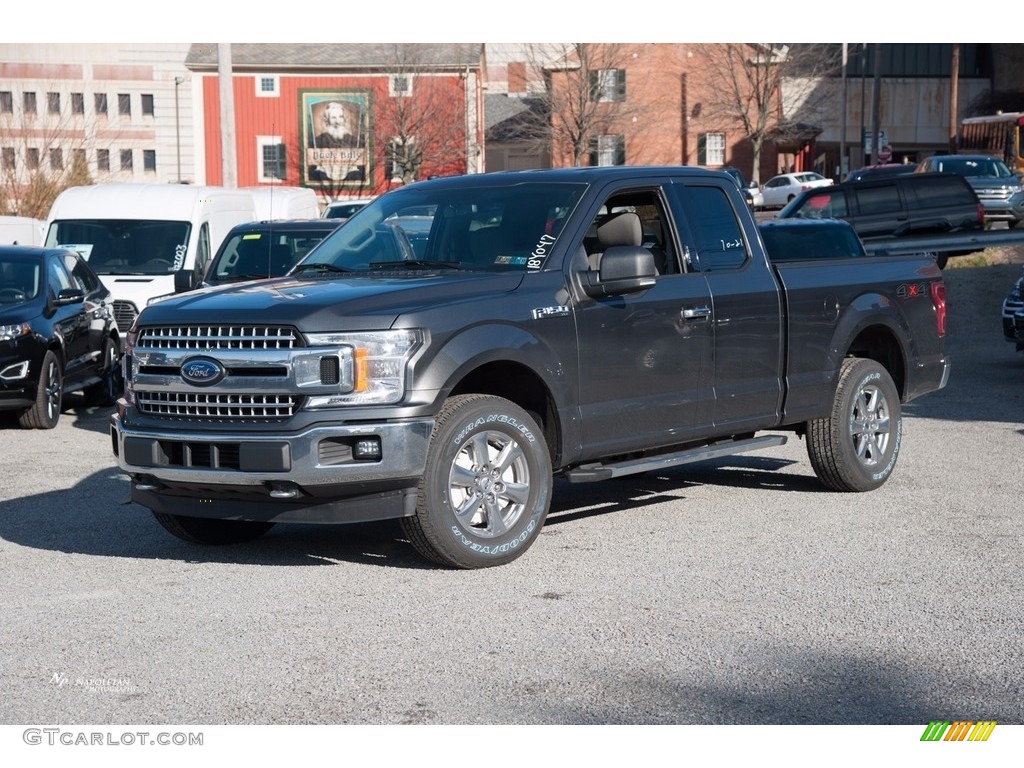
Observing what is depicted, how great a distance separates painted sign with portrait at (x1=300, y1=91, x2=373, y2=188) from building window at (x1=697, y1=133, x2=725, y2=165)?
56.0 ft

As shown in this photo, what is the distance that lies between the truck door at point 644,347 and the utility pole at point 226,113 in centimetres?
2136

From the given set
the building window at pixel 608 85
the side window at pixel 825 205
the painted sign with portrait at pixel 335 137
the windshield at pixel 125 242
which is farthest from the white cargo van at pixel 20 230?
the building window at pixel 608 85

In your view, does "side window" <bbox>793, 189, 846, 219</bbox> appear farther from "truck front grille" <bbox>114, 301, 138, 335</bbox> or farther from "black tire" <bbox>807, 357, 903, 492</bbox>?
"black tire" <bbox>807, 357, 903, 492</bbox>

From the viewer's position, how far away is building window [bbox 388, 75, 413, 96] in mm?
59188

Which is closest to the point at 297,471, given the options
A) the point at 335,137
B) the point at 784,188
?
the point at 784,188

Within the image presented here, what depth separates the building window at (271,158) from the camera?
63.7 meters

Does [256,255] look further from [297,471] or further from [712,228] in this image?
[297,471]

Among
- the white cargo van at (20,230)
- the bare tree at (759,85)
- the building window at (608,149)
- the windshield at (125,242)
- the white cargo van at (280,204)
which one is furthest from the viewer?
the bare tree at (759,85)

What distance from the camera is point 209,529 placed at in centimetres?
798

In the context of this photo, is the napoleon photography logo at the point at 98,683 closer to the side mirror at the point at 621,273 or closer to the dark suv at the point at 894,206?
the side mirror at the point at 621,273

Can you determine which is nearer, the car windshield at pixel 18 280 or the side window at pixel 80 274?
the car windshield at pixel 18 280

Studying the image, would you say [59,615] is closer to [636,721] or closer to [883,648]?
[636,721]

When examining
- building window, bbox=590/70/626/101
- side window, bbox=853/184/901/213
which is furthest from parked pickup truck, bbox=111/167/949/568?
building window, bbox=590/70/626/101
